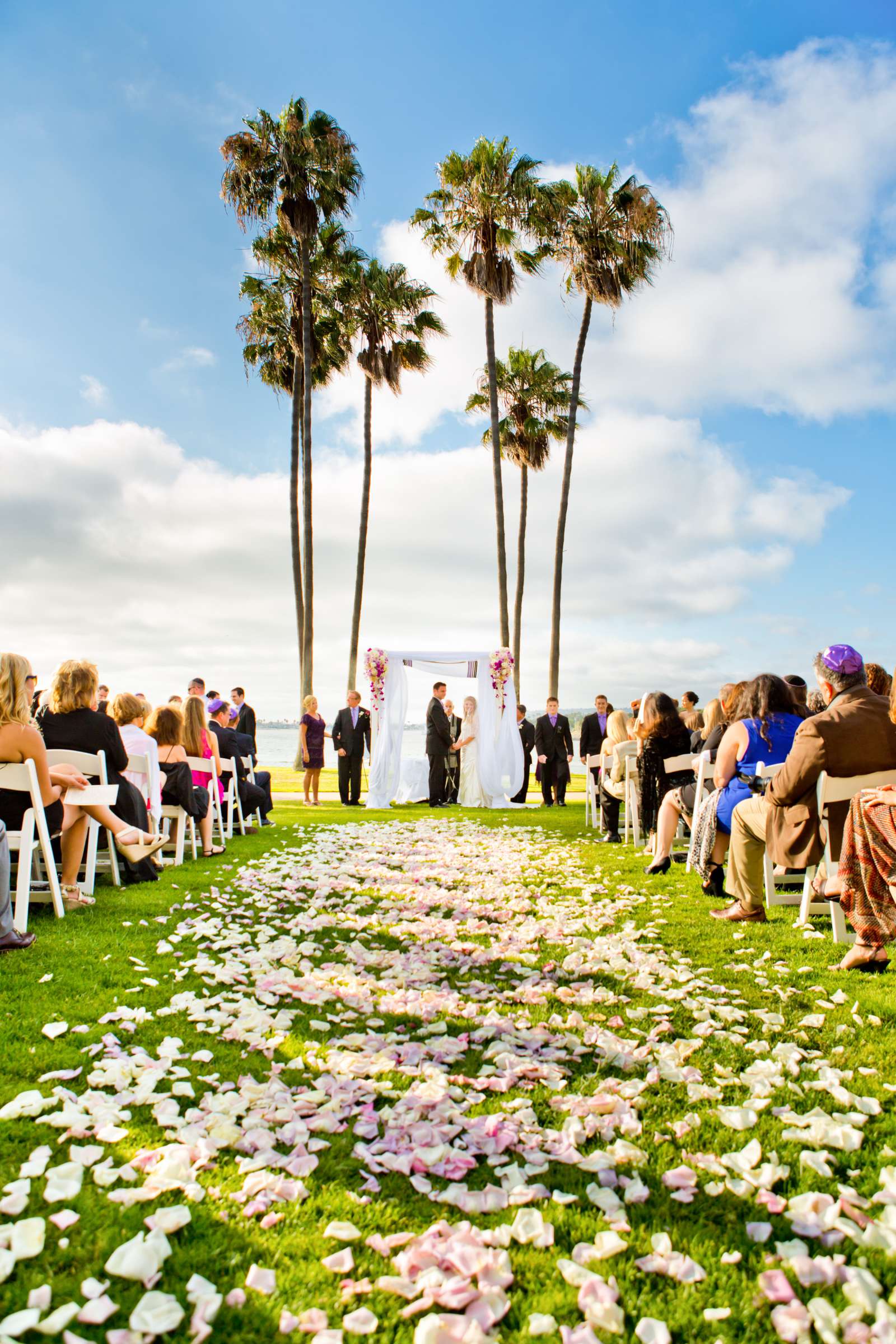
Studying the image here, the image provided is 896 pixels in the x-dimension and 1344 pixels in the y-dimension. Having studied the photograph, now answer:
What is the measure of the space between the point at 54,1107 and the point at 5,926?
2283 millimetres

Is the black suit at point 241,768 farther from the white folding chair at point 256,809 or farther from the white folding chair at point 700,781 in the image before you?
the white folding chair at point 700,781

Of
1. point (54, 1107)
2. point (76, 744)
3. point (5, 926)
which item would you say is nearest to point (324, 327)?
point (76, 744)

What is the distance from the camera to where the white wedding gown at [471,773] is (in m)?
17.3

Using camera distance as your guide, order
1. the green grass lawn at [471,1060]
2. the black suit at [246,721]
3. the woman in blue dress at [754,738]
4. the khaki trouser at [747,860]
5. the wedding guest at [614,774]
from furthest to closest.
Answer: the black suit at [246,721], the wedding guest at [614,774], the woman in blue dress at [754,738], the khaki trouser at [747,860], the green grass lawn at [471,1060]

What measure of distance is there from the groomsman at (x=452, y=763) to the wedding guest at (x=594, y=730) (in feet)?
8.37

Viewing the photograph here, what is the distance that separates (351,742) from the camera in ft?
57.5

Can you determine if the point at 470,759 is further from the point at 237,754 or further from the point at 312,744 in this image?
the point at 237,754

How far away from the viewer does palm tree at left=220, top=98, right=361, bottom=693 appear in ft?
81.1

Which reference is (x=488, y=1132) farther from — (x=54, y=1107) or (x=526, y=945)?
(x=526, y=945)

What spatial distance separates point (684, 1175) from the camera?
2379mm

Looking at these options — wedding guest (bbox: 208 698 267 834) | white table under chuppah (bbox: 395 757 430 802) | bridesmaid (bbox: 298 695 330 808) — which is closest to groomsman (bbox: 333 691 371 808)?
bridesmaid (bbox: 298 695 330 808)

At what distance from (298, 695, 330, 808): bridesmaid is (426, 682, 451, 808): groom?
7.20 feet

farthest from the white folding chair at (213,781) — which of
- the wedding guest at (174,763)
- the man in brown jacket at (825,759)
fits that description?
the man in brown jacket at (825,759)

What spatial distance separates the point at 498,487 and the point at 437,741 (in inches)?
454
